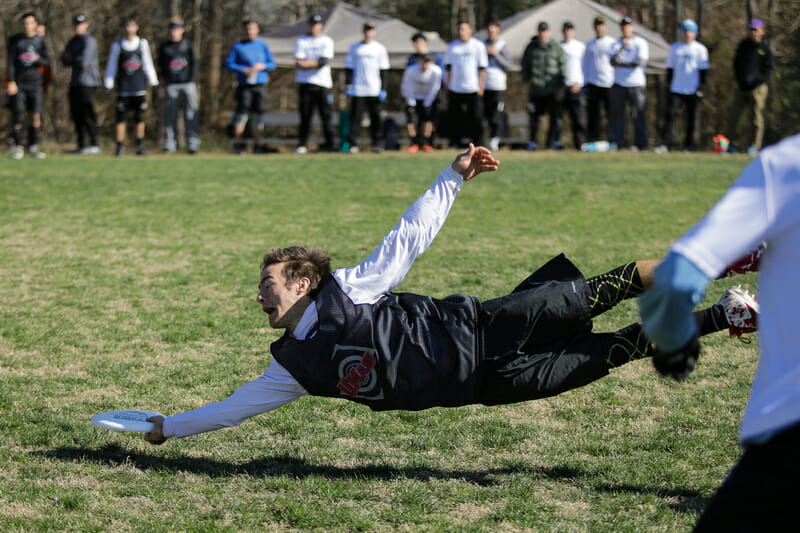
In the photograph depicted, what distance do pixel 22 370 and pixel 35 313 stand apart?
134 cm

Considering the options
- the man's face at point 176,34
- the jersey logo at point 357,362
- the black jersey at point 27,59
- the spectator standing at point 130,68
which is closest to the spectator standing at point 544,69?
the man's face at point 176,34

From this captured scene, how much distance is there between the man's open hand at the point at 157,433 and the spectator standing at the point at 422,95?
13.4m

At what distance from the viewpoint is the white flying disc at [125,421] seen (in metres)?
3.73

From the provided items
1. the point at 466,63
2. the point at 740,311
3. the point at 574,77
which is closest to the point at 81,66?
the point at 466,63

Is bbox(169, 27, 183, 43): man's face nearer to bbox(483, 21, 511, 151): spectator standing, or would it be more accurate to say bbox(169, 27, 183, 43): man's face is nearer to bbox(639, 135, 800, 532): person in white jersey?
bbox(483, 21, 511, 151): spectator standing

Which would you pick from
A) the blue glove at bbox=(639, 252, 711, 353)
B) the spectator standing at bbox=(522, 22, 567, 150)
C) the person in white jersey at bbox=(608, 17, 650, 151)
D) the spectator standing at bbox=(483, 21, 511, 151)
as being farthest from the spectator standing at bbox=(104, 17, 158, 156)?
the blue glove at bbox=(639, 252, 711, 353)

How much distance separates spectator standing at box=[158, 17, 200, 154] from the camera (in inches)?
616

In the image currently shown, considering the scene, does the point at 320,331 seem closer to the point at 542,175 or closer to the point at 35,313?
the point at 35,313

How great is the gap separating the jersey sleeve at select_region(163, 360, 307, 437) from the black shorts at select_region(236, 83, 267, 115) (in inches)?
508

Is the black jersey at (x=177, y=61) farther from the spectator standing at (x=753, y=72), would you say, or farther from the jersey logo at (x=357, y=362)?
the jersey logo at (x=357, y=362)

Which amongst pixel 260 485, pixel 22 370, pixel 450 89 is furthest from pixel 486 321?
pixel 450 89

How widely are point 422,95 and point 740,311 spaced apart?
1352 cm

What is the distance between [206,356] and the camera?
547 centimetres

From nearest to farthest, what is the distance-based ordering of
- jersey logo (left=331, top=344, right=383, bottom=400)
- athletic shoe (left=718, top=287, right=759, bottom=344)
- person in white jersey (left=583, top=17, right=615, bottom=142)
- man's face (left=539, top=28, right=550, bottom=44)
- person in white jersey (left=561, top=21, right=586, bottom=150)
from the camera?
jersey logo (left=331, top=344, right=383, bottom=400), athletic shoe (left=718, top=287, right=759, bottom=344), person in white jersey (left=583, top=17, right=615, bottom=142), man's face (left=539, top=28, right=550, bottom=44), person in white jersey (left=561, top=21, right=586, bottom=150)
